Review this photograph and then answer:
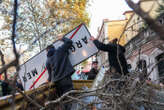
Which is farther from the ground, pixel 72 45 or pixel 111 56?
pixel 72 45

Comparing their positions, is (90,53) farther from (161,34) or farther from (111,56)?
(161,34)

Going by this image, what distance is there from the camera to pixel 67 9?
43.7ft

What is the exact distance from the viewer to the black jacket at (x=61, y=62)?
409 cm

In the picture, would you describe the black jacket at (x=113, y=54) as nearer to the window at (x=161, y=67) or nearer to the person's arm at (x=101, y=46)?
the person's arm at (x=101, y=46)

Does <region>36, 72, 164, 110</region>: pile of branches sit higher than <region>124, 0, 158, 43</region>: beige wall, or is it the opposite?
<region>124, 0, 158, 43</region>: beige wall

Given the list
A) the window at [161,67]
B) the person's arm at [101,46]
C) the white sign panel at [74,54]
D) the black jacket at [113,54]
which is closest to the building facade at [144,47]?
the window at [161,67]

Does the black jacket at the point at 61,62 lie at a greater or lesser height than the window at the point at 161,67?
greater

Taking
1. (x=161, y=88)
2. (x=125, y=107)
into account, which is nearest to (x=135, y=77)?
(x=161, y=88)

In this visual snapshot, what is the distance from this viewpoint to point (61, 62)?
4.18m

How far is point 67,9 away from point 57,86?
996cm

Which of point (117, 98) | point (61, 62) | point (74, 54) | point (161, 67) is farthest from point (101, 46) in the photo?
point (161, 67)

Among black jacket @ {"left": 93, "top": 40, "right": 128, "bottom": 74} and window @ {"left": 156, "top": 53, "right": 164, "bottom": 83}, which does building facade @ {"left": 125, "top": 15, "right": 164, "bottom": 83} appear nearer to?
window @ {"left": 156, "top": 53, "right": 164, "bottom": 83}

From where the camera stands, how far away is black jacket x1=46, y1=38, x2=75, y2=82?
4.09 meters

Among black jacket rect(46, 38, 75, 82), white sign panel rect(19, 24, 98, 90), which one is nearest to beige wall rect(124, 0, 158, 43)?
white sign panel rect(19, 24, 98, 90)
